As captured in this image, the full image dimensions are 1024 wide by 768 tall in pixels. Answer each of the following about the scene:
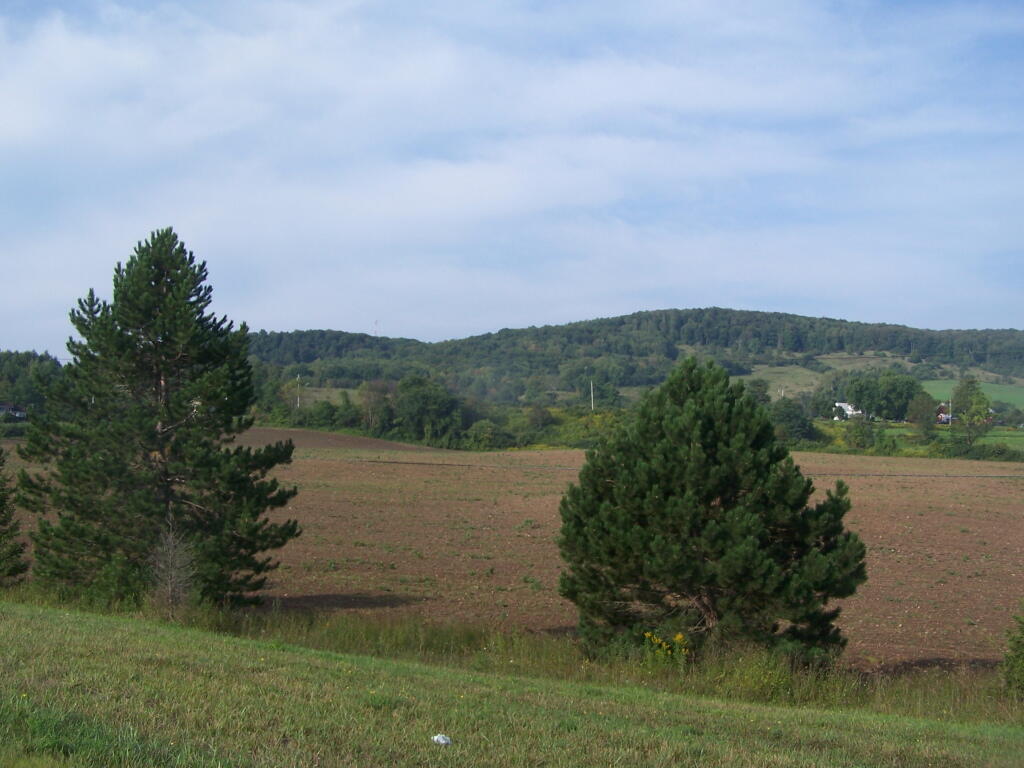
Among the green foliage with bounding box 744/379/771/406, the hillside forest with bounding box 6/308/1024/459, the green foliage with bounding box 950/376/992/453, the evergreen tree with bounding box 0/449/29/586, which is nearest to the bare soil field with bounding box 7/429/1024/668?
the evergreen tree with bounding box 0/449/29/586

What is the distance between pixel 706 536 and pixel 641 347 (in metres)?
138

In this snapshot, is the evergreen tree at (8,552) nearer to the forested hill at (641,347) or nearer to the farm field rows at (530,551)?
the farm field rows at (530,551)

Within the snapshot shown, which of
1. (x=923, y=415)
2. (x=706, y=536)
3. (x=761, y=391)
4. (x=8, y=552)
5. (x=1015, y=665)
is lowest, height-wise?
(x=1015, y=665)

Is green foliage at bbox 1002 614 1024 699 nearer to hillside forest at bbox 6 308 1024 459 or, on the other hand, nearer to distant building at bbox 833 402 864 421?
hillside forest at bbox 6 308 1024 459

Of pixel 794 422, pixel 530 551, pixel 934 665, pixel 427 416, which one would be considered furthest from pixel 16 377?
pixel 794 422

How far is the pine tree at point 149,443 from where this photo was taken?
56.2 ft

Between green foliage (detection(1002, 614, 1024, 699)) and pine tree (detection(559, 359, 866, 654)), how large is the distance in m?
2.13

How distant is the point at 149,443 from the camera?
17.7 metres

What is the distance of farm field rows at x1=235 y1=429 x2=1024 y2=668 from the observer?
1930 cm

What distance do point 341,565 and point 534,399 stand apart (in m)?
94.0

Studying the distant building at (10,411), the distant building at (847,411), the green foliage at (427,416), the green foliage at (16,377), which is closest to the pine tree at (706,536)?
the green foliage at (16,377)

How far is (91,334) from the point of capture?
17703mm

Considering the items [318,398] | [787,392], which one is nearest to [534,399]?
[318,398]

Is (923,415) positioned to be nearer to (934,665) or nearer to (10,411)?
(10,411)
